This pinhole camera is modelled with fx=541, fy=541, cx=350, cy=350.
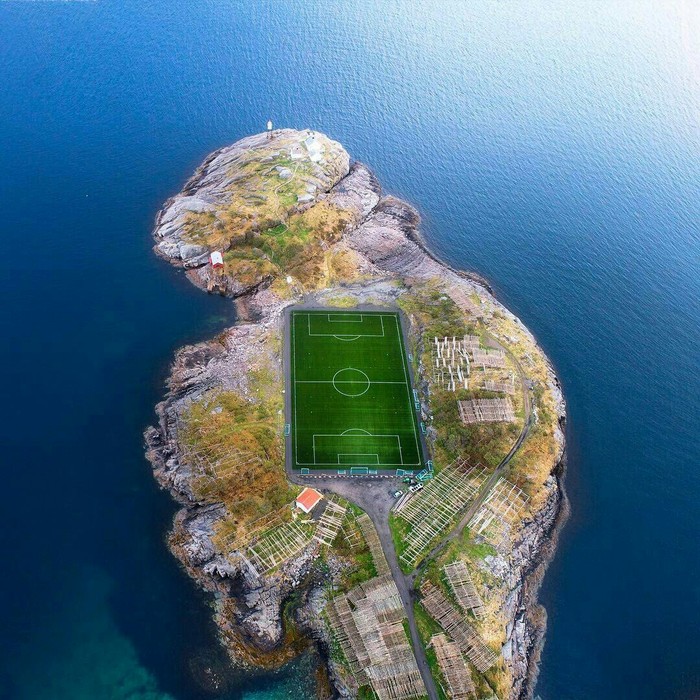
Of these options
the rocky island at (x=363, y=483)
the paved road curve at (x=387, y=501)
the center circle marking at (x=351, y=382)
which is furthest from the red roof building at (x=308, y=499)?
the center circle marking at (x=351, y=382)

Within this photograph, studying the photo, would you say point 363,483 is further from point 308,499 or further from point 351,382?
point 351,382

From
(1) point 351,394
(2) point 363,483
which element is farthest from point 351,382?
(2) point 363,483

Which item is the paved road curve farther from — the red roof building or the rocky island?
the red roof building

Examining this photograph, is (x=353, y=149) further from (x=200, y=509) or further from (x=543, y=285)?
(x=200, y=509)

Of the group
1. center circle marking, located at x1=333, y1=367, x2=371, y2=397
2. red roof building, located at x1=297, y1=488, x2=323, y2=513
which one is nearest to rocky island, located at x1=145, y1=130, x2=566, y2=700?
red roof building, located at x1=297, y1=488, x2=323, y2=513

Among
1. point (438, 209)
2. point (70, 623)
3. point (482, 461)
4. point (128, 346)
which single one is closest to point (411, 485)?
point (482, 461)

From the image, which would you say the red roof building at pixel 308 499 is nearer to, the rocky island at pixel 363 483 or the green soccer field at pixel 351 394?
the rocky island at pixel 363 483

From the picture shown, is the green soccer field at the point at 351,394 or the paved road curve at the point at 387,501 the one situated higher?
the green soccer field at the point at 351,394
